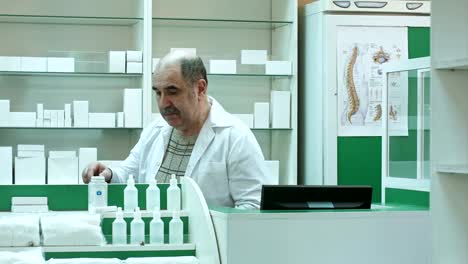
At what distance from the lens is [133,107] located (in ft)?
17.7

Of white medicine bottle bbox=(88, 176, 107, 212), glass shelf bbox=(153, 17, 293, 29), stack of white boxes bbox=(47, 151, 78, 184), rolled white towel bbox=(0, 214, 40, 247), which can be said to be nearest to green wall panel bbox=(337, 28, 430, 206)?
glass shelf bbox=(153, 17, 293, 29)

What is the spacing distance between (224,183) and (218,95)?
244 cm

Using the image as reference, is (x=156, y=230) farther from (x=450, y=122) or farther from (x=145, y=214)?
(x=450, y=122)

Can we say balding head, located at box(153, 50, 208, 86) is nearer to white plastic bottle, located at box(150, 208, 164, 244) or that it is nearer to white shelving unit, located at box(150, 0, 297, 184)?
white plastic bottle, located at box(150, 208, 164, 244)

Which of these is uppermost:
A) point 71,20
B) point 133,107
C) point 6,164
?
point 71,20

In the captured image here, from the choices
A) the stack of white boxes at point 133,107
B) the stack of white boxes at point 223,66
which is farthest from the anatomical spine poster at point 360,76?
the stack of white boxes at point 133,107

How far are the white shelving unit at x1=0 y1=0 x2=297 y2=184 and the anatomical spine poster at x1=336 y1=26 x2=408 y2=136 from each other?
12.9 inches

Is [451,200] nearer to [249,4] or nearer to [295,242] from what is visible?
[295,242]

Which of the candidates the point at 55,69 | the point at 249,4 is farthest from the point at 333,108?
the point at 55,69

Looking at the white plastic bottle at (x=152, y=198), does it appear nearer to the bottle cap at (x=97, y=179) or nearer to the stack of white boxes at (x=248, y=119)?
the bottle cap at (x=97, y=179)

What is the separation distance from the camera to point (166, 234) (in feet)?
10.3

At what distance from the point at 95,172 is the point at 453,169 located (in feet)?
4.60

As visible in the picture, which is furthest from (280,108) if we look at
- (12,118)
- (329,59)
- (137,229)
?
(137,229)

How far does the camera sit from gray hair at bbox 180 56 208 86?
3648 mm
